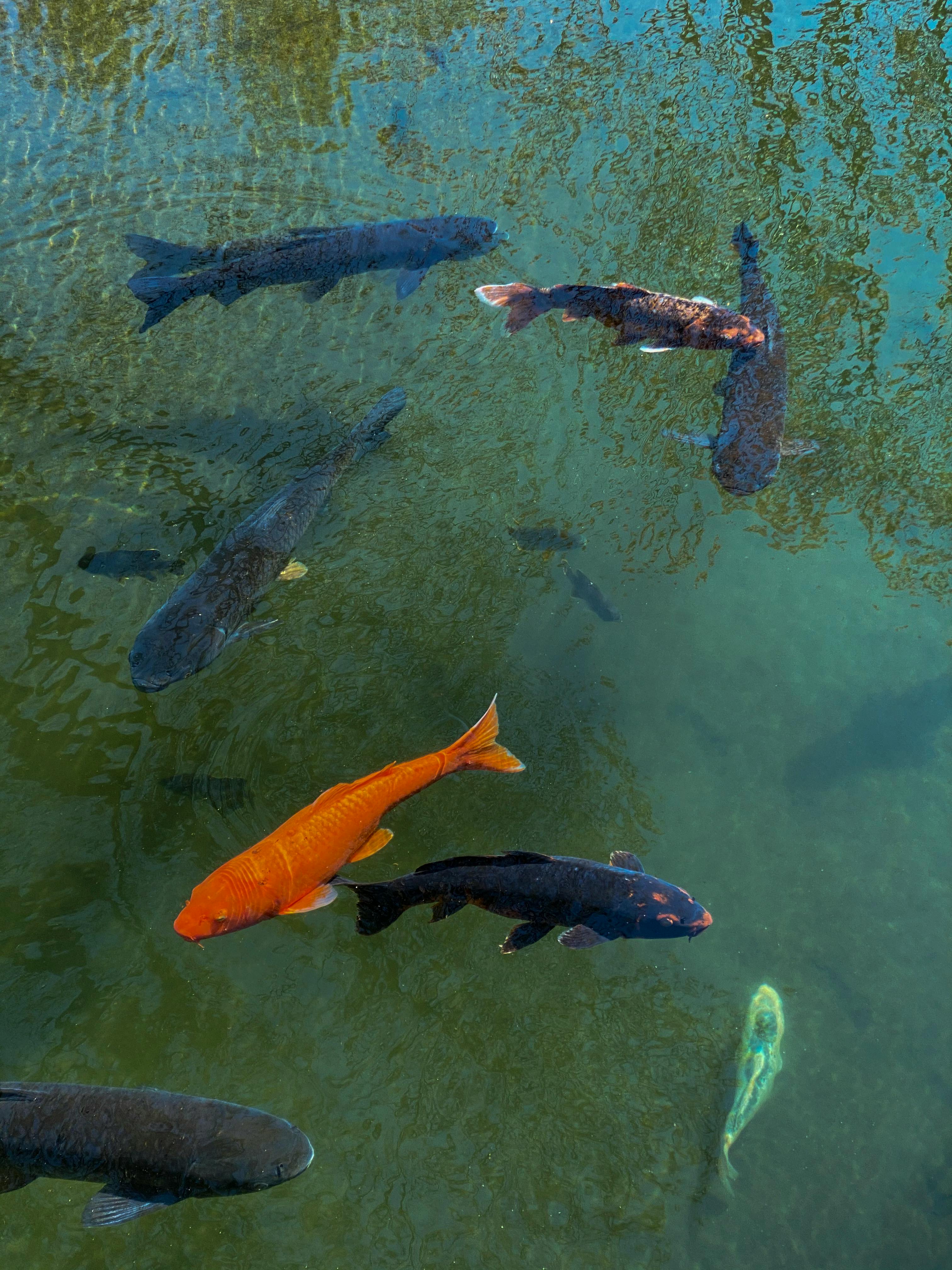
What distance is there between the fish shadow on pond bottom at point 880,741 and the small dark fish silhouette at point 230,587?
3.24 m

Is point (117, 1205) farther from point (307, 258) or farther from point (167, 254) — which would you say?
point (167, 254)

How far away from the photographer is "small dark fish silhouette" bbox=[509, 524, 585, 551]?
539cm

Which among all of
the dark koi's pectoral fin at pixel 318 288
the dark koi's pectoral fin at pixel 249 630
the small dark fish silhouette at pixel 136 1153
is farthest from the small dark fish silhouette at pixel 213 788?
the dark koi's pectoral fin at pixel 318 288

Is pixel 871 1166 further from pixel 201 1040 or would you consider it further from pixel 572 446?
pixel 572 446

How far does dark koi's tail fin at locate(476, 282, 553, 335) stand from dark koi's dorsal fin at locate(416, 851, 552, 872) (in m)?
4.18

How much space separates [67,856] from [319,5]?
9.88 m

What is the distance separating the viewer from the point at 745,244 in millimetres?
6750

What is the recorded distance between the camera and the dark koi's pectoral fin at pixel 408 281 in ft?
20.3

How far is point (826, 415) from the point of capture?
610 cm

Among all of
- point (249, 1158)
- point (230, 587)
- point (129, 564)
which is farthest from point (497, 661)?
point (249, 1158)

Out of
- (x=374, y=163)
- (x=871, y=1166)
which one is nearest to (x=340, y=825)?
(x=871, y=1166)

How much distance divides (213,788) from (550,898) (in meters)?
1.92

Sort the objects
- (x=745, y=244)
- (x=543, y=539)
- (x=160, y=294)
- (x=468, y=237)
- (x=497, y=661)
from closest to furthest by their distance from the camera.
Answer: (x=497, y=661) → (x=543, y=539) → (x=160, y=294) → (x=468, y=237) → (x=745, y=244)

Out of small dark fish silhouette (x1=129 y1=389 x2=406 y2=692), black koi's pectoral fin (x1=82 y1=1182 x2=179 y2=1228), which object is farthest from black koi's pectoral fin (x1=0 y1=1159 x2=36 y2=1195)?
small dark fish silhouette (x1=129 y1=389 x2=406 y2=692)
